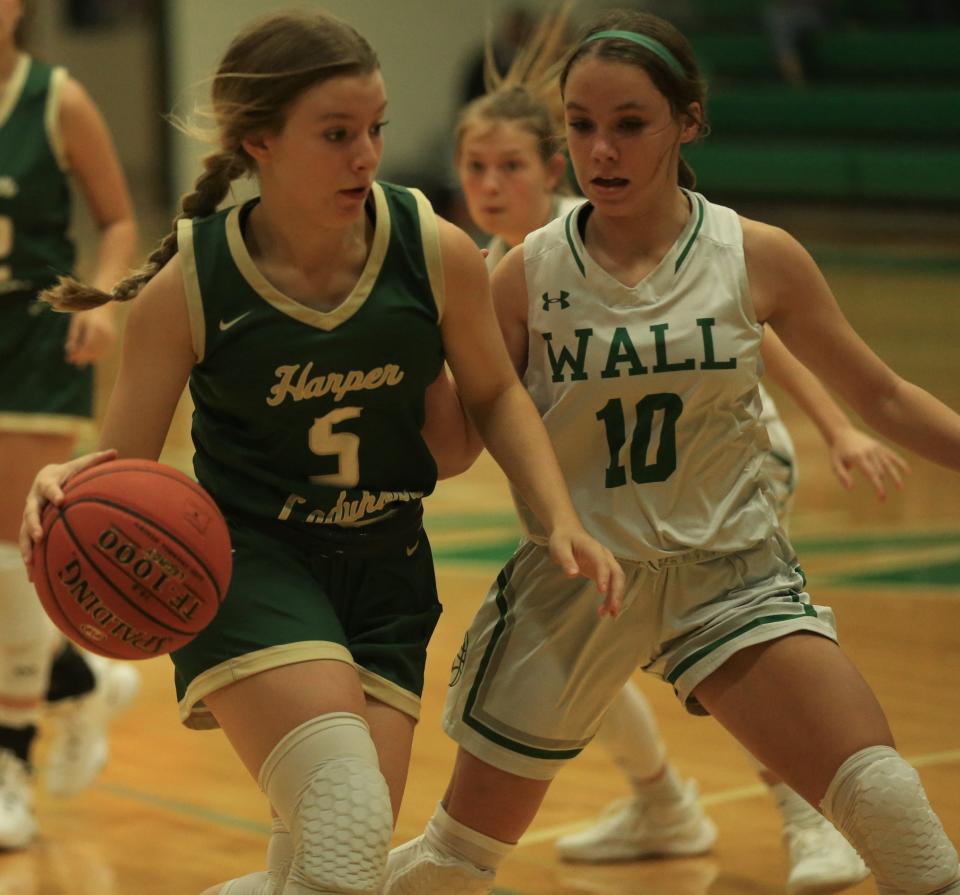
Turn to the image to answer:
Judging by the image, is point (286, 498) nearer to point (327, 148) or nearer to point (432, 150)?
point (327, 148)

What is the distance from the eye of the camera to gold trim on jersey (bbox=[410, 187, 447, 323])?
3.00 metres

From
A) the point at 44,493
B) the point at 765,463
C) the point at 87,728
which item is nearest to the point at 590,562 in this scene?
the point at 44,493

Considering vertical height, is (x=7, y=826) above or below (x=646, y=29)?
below

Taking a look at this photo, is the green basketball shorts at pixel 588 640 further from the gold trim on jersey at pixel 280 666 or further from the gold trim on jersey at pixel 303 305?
the gold trim on jersey at pixel 303 305

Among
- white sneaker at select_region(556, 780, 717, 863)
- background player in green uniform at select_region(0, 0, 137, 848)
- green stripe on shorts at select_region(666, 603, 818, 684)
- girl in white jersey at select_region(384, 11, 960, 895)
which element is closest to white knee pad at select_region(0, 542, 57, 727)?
background player in green uniform at select_region(0, 0, 137, 848)

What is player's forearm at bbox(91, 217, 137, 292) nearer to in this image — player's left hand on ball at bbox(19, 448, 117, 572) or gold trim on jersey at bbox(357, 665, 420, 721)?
player's left hand on ball at bbox(19, 448, 117, 572)

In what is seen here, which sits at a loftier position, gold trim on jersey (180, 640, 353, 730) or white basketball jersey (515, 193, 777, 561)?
white basketball jersey (515, 193, 777, 561)

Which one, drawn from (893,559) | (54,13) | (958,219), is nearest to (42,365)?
(893,559)

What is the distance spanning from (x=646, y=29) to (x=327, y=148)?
0.66 m

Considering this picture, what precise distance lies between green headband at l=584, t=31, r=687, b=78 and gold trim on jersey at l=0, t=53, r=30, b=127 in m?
1.93

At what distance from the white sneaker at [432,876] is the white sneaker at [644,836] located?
2.61ft

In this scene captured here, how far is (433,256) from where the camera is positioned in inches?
118

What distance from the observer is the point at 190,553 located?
273cm

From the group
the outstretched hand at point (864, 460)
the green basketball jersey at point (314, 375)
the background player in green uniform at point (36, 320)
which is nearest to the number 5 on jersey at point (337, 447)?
the green basketball jersey at point (314, 375)
